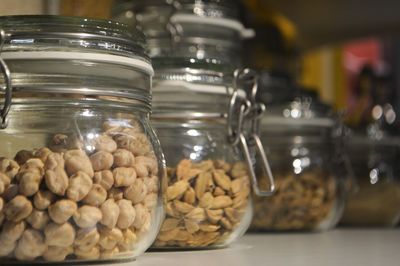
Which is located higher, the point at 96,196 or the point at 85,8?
the point at 85,8

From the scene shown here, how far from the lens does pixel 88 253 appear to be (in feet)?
1.66

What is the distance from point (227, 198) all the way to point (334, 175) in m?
0.27

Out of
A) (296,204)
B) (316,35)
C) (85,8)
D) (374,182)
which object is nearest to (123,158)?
(85,8)

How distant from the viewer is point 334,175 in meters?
0.88

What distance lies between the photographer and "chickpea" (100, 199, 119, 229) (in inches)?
19.9

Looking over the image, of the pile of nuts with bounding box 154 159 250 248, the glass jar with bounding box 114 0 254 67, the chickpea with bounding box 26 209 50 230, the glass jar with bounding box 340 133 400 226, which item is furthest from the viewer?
the glass jar with bounding box 340 133 400 226

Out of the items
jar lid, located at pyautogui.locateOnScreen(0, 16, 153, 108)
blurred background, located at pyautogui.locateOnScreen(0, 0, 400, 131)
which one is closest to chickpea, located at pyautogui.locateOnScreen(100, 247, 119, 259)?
jar lid, located at pyautogui.locateOnScreen(0, 16, 153, 108)

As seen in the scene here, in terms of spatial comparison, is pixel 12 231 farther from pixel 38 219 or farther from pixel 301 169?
pixel 301 169

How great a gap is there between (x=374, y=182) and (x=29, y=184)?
0.59 meters

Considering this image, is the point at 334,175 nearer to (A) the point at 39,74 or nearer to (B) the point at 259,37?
(B) the point at 259,37

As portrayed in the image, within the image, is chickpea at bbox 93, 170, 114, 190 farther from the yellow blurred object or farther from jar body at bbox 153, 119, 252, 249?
the yellow blurred object

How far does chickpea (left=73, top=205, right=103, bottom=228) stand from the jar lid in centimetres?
8

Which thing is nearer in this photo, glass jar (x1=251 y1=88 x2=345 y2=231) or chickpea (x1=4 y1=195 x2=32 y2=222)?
chickpea (x1=4 y1=195 x2=32 y2=222)

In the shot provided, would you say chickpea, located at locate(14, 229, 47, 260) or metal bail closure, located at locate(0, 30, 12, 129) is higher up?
metal bail closure, located at locate(0, 30, 12, 129)
